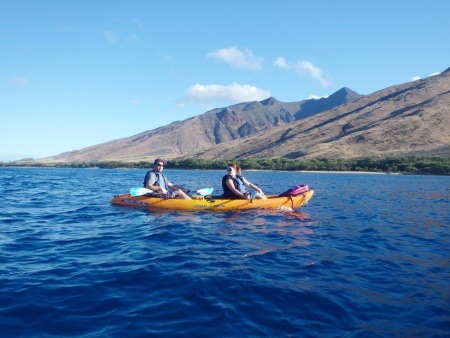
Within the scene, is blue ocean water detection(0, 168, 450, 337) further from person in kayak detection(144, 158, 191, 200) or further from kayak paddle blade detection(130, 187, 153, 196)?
person in kayak detection(144, 158, 191, 200)

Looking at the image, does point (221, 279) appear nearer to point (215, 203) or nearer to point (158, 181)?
point (215, 203)

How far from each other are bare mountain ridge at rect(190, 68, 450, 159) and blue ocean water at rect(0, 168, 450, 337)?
96064mm

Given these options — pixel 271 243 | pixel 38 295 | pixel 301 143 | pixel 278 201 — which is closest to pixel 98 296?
pixel 38 295

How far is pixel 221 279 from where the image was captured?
7.27 meters

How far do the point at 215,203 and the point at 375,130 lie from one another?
416ft

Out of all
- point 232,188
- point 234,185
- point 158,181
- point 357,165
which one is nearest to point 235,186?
point 234,185

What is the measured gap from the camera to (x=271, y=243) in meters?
Answer: 10.6

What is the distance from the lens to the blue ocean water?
548cm

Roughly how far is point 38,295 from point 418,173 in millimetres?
75336

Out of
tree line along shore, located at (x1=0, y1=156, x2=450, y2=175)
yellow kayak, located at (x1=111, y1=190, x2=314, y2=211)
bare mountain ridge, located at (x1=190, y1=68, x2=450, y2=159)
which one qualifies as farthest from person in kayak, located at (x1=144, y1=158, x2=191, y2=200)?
bare mountain ridge, located at (x1=190, y1=68, x2=450, y2=159)

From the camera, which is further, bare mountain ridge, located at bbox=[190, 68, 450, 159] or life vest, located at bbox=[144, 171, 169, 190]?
bare mountain ridge, located at bbox=[190, 68, 450, 159]

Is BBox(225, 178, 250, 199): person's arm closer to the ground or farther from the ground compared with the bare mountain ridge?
closer to the ground

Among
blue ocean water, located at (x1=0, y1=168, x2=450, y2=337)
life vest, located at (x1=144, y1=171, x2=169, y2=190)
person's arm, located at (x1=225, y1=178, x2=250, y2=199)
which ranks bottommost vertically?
blue ocean water, located at (x1=0, y1=168, x2=450, y2=337)

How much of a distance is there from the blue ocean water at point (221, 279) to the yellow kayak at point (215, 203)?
2.71 meters
